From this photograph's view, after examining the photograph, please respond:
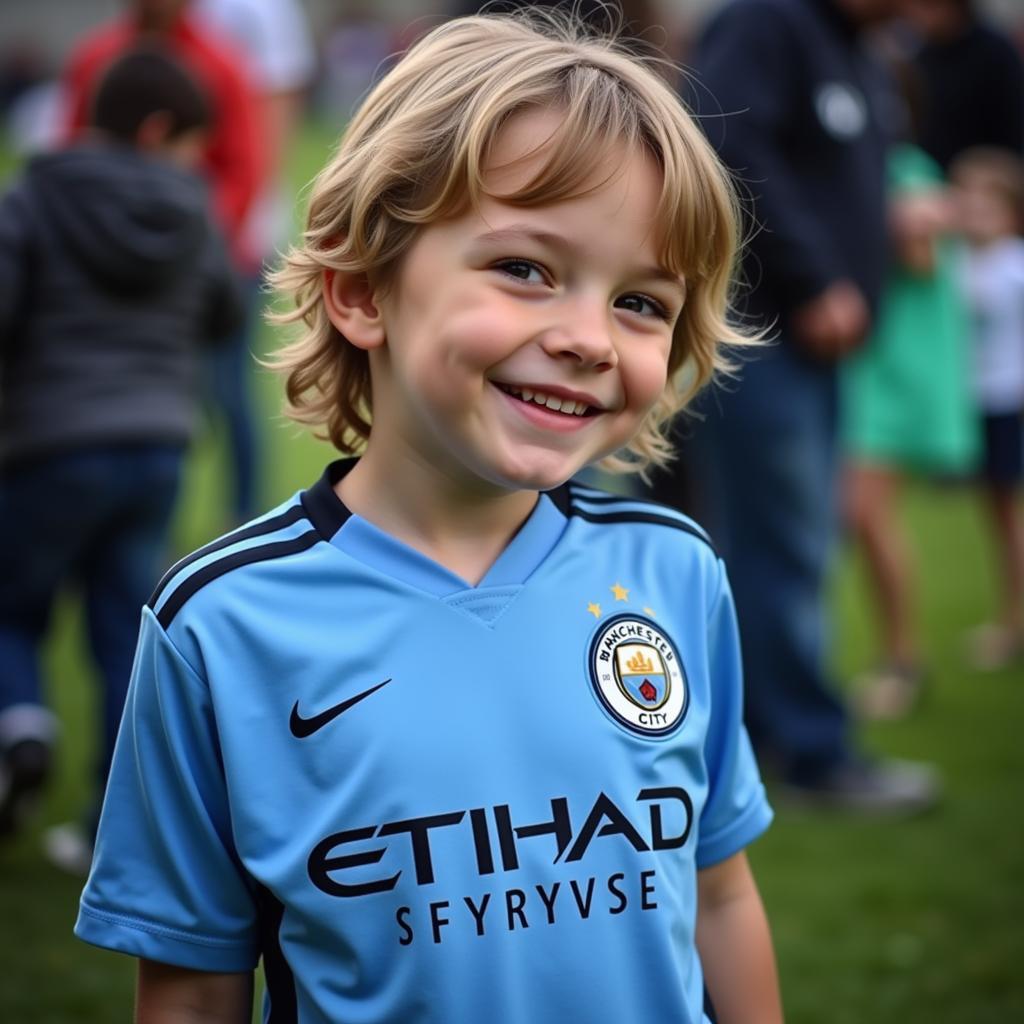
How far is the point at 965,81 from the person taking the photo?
642 cm

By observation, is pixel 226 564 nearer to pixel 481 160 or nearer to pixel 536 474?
pixel 536 474

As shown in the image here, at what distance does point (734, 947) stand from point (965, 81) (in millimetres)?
5503

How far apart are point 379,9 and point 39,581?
4435cm

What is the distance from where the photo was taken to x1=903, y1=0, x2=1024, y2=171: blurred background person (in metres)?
6.36

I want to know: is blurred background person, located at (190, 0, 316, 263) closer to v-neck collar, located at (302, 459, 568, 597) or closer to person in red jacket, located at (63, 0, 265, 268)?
person in red jacket, located at (63, 0, 265, 268)

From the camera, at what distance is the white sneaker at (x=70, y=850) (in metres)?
3.71

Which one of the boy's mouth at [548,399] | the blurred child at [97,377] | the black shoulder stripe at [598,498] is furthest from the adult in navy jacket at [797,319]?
the boy's mouth at [548,399]

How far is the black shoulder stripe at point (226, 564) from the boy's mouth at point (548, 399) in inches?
10.4

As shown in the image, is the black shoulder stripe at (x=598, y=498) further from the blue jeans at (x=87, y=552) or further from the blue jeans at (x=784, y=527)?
the blue jeans at (x=784, y=527)

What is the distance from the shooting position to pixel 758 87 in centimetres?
386

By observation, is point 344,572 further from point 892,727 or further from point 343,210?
point 892,727

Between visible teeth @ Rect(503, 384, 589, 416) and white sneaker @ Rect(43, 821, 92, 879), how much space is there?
2.56m

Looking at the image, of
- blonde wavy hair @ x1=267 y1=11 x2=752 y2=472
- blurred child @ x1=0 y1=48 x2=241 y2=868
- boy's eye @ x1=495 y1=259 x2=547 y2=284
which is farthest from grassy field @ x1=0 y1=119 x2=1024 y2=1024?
boy's eye @ x1=495 y1=259 x2=547 y2=284

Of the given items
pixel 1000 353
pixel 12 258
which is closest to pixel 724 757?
pixel 12 258
